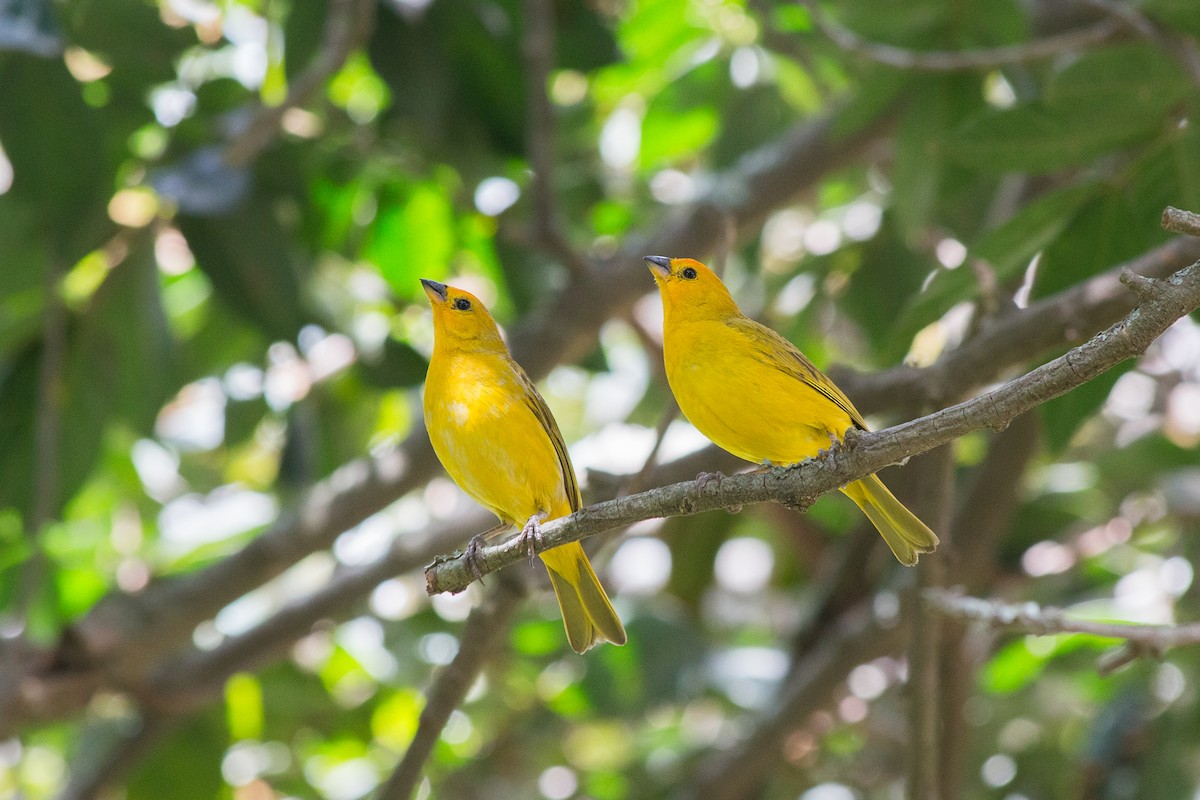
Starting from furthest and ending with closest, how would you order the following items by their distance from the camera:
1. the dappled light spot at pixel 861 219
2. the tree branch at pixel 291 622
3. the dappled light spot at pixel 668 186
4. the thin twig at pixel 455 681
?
1. the dappled light spot at pixel 668 186
2. the dappled light spot at pixel 861 219
3. the tree branch at pixel 291 622
4. the thin twig at pixel 455 681

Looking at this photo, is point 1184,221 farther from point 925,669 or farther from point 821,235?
point 821,235

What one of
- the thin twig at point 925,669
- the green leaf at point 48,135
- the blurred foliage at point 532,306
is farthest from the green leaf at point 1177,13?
the green leaf at point 48,135

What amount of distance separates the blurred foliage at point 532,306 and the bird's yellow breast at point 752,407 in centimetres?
93

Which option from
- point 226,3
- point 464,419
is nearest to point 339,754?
point 226,3

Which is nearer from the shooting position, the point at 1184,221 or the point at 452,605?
the point at 1184,221

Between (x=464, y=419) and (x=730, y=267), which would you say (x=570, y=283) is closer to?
(x=730, y=267)

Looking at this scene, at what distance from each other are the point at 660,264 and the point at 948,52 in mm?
1759

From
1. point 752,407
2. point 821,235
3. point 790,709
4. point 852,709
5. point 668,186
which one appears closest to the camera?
point 752,407

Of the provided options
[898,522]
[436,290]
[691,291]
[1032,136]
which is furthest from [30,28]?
[1032,136]

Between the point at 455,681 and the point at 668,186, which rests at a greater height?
the point at 455,681

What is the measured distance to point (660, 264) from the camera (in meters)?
3.38

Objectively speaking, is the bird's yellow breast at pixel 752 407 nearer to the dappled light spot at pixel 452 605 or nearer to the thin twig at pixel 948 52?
the thin twig at pixel 948 52

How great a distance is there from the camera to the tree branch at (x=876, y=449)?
1791mm

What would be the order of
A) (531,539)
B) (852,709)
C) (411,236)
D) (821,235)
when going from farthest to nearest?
(821,235) < (852,709) < (411,236) < (531,539)
